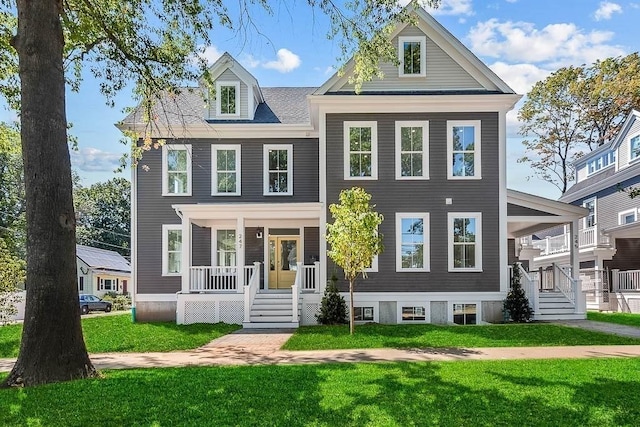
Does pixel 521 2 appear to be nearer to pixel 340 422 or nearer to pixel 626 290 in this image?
pixel 340 422

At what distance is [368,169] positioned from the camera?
15914 mm

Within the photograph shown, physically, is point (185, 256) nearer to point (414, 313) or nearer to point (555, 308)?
point (414, 313)

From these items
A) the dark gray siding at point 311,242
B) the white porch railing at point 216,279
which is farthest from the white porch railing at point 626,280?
the white porch railing at point 216,279

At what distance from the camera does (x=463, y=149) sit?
52.2ft

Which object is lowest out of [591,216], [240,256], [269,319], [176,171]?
[269,319]

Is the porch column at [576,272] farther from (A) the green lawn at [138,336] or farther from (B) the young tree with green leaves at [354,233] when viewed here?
(A) the green lawn at [138,336]

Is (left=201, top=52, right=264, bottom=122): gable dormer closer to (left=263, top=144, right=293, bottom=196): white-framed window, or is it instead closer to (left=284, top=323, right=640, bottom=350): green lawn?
(left=263, top=144, right=293, bottom=196): white-framed window

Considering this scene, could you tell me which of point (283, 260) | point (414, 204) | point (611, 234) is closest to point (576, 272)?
point (414, 204)

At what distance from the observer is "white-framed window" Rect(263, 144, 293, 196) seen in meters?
17.8

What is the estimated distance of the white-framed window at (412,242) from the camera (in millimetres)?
15641

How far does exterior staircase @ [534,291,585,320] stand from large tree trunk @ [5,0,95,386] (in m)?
13.1

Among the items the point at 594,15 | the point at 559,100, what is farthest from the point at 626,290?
the point at 559,100

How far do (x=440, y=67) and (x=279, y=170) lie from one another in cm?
645

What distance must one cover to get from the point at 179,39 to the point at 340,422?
32.3ft
